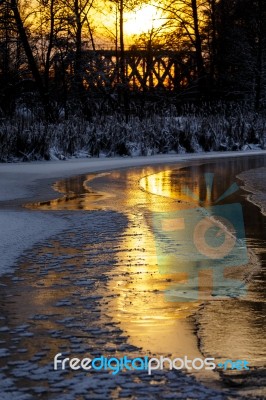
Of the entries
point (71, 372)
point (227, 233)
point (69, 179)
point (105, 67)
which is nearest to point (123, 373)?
point (71, 372)

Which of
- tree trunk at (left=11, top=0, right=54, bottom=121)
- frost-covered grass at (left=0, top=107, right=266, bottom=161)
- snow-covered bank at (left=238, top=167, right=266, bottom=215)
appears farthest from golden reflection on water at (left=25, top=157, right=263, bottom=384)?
tree trunk at (left=11, top=0, right=54, bottom=121)

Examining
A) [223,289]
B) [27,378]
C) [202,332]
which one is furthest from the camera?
[223,289]

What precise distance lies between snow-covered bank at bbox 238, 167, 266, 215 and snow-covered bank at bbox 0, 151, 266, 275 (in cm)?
190

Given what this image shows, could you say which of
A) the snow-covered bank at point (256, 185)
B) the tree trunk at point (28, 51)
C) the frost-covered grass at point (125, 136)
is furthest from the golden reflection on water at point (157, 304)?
the tree trunk at point (28, 51)

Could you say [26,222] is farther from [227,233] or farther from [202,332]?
[202,332]

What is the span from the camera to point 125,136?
1706cm

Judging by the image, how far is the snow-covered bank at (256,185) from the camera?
272 inches

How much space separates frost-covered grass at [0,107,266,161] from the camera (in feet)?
47.8

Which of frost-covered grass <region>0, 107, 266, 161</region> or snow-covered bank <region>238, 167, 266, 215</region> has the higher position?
frost-covered grass <region>0, 107, 266, 161</region>

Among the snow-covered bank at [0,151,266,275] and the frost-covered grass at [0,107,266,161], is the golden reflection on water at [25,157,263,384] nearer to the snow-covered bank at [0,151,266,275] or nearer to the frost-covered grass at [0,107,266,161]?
the snow-covered bank at [0,151,266,275]

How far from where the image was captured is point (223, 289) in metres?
3.38

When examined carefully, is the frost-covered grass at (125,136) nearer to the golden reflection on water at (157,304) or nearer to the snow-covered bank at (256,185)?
the snow-covered bank at (256,185)

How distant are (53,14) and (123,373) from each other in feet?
67.6

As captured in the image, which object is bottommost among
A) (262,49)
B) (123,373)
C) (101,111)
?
(123,373)
